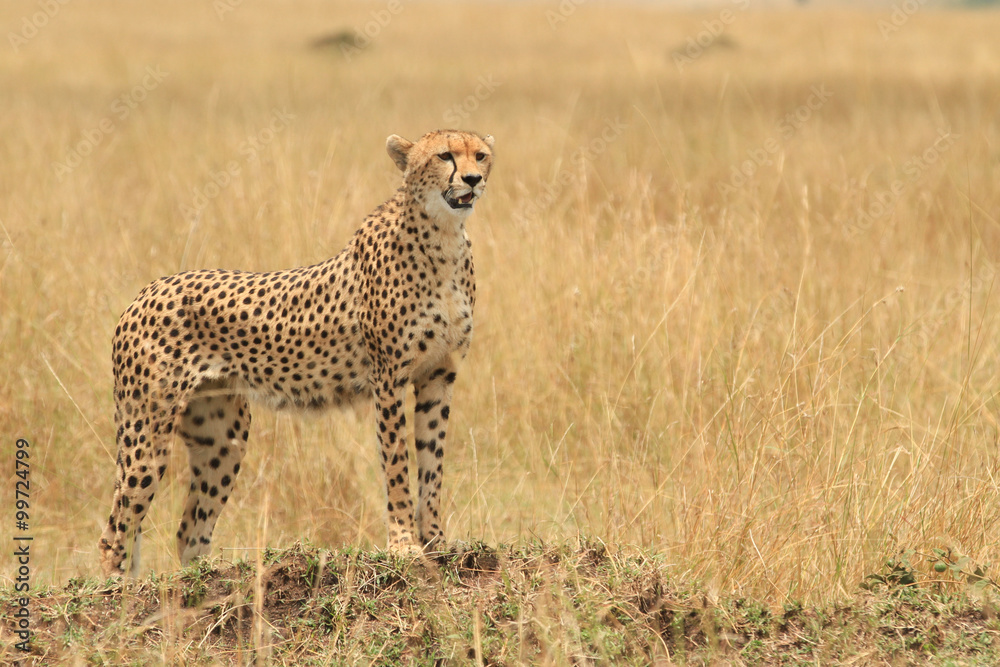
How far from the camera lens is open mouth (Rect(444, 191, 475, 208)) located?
3156 millimetres

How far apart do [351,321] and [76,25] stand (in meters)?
21.5

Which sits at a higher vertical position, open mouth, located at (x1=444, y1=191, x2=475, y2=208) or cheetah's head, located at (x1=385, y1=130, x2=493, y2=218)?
cheetah's head, located at (x1=385, y1=130, x2=493, y2=218)

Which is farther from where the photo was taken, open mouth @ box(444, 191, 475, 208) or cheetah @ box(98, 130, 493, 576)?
cheetah @ box(98, 130, 493, 576)

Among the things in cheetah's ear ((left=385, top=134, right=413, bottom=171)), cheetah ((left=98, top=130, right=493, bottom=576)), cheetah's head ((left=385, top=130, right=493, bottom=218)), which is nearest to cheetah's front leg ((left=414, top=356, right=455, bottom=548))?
cheetah ((left=98, top=130, right=493, bottom=576))

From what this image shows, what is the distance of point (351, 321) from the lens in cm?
350

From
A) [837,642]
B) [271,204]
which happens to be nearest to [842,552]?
[837,642]

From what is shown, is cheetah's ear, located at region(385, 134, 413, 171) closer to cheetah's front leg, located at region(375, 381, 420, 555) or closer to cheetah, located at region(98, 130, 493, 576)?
cheetah, located at region(98, 130, 493, 576)

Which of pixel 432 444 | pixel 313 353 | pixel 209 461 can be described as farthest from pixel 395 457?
pixel 209 461

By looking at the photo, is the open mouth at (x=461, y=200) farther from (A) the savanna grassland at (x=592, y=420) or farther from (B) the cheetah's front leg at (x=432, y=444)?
(A) the savanna grassland at (x=592, y=420)

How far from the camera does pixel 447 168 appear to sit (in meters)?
3.20

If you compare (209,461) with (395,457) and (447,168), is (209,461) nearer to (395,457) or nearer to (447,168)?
(395,457)

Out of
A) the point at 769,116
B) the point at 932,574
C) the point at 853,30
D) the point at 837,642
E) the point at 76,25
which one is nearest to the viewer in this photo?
the point at 837,642

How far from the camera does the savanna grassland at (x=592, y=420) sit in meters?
3.02

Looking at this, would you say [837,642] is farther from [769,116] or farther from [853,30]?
[853,30]
